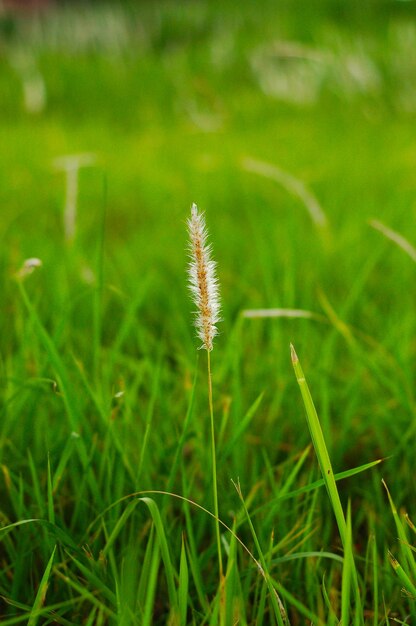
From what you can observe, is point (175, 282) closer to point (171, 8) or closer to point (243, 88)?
point (243, 88)

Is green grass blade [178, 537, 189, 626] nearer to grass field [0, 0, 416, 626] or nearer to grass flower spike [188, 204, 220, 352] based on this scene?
grass field [0, 0, 416, 626]

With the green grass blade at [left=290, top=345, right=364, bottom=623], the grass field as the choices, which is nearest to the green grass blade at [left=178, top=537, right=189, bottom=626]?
the grass field

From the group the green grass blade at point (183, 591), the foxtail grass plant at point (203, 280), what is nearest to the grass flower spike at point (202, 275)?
the foxtail grass plant at point (203, 280)

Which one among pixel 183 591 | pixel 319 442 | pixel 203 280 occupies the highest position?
pixel 203 280

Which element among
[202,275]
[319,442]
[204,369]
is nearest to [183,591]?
[319,442]

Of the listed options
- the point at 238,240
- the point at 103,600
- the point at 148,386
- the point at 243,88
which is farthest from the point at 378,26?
the point at 103,600

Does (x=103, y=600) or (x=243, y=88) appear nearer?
(x=103, y=600)

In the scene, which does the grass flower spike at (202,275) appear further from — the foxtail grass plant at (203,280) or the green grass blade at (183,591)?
the green grass blade at (183,591)

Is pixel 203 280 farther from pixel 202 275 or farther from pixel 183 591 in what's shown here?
pixel 183 591
